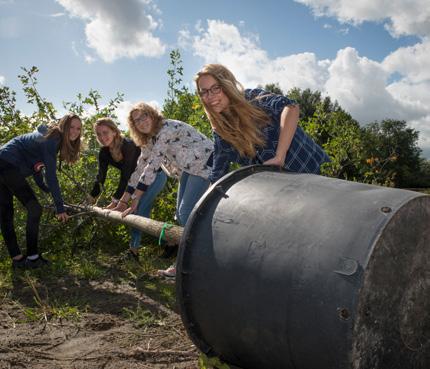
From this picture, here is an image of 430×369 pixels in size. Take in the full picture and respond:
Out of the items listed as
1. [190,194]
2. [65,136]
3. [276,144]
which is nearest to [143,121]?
[190,194]

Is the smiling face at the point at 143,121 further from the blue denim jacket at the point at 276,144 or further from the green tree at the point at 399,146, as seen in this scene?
the green tree at the point at 399,146

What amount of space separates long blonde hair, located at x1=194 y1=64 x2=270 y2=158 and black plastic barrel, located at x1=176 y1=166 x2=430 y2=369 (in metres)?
0.68

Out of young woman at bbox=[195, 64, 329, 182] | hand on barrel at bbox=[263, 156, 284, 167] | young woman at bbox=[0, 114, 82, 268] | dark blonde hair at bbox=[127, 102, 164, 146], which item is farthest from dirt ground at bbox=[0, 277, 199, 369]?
dark blonde hair at bbox=[127, 102, 164, 146]

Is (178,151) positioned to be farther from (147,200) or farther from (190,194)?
(147,200)

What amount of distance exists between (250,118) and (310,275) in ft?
4.40

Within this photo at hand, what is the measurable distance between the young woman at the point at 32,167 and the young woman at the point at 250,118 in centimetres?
249

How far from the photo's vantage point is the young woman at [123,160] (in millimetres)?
4988

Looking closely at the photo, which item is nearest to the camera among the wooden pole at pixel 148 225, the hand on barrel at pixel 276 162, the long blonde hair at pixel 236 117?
the hand on barrel at pixel 276 162

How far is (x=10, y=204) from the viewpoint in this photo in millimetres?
5211

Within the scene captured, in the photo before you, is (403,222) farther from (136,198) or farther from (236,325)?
(136,198)

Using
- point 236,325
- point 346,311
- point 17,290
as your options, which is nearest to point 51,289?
point 17,290

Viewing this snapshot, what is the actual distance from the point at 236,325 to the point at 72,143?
12.2ft

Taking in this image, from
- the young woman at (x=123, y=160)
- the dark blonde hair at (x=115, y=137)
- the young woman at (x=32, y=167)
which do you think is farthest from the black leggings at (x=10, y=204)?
the dark blonde hair at (x=115, y=137)

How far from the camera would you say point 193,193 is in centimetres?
412
